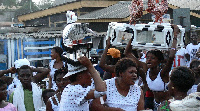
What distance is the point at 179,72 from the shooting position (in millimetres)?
3729

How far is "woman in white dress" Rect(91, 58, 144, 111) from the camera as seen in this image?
3.83m

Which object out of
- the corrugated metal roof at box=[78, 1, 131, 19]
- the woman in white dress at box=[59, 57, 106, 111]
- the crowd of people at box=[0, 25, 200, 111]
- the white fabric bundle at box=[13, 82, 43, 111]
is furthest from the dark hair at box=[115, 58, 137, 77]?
the corrugated metal roof at box=[78, 1, 131, 19]

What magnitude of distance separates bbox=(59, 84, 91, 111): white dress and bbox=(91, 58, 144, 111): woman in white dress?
266mm

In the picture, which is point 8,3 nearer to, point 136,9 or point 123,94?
point 136,9

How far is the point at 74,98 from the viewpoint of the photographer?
11.7 feet

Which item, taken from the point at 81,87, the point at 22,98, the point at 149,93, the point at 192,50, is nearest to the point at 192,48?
the point at 192,50

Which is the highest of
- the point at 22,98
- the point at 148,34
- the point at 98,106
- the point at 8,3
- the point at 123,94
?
the point at 8,3

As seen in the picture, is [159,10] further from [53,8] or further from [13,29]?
[53,8]

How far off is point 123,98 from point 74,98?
24.7 inches

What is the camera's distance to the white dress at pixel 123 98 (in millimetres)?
3842

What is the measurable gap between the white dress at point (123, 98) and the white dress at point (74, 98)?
1.28 ft

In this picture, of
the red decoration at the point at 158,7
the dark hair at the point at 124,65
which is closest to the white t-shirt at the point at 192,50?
the red decoration at the point at 158,7

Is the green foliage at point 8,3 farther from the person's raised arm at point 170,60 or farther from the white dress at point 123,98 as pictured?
the white dress at point 123,98

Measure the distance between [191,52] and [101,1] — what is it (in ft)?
41.3
